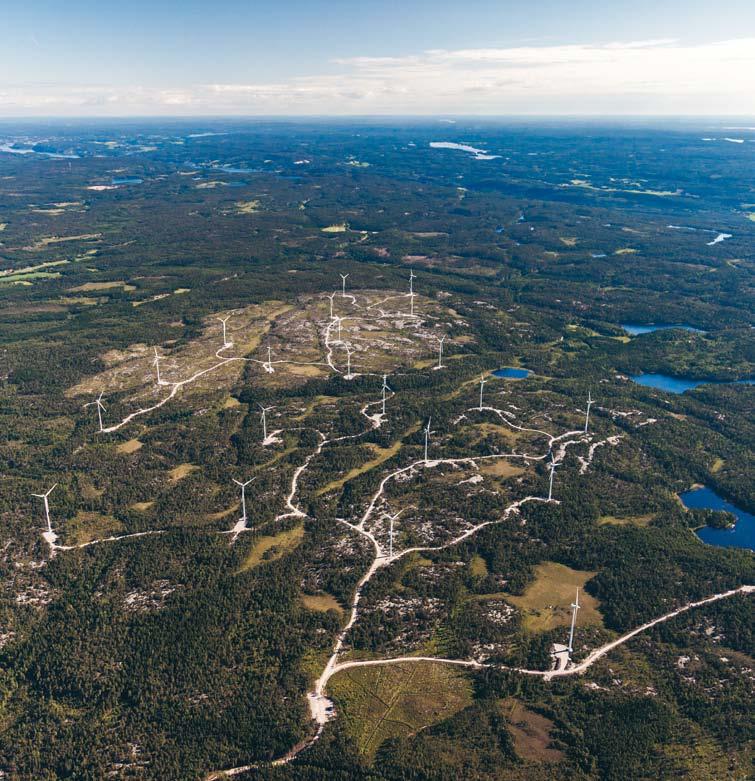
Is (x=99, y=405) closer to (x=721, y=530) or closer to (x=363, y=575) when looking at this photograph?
(x=363, y=575)

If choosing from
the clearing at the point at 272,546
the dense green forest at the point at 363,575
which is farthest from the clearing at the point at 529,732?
the clearing at the point at 272,546

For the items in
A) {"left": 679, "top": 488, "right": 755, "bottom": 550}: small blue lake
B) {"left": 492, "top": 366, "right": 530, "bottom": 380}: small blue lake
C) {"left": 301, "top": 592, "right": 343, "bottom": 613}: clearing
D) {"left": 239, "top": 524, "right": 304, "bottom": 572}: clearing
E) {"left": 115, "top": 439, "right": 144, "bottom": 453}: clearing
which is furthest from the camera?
{"left": 492, "top": 366, "right": 530, "bottom": 380}: small blue lake

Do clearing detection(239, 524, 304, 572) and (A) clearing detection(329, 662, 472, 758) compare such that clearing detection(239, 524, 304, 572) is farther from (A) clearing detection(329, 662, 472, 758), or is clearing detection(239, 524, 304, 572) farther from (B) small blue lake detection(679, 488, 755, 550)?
(B) small blue lake detection(679, 488, 755, 550)

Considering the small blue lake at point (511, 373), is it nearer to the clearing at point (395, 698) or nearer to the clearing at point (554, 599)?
the clearing at point (554, 599)

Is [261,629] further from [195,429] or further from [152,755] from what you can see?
[195,429]

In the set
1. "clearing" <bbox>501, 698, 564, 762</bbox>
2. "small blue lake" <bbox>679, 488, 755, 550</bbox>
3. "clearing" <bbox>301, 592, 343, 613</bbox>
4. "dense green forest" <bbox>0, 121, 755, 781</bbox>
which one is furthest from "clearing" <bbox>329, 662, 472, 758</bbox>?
"small blue lake" <bbox>679, 488, 755, 550</bbox>
